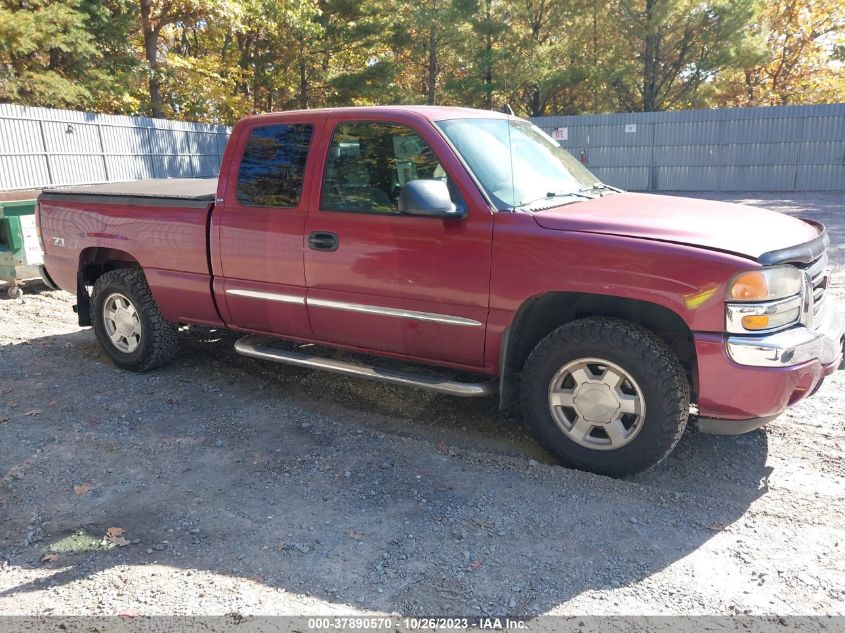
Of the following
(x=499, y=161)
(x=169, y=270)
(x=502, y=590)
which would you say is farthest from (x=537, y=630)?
(x=169, y=270)

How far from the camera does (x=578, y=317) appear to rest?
3924 millimetres

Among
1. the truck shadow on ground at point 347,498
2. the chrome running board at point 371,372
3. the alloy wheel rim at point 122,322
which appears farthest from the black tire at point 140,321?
the chrome running board at point 371,372

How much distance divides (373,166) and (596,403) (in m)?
2.00

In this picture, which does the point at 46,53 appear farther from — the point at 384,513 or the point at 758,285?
the point at 758,285

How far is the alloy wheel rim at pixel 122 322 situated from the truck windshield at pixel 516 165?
10.3 feet

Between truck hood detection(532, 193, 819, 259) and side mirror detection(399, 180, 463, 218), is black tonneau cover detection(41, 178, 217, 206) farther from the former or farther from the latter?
truck hood detection(532, 193, 819, 259)

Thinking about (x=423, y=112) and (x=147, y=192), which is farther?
(x=147, y=192)

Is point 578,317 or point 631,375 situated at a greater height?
point 578,317

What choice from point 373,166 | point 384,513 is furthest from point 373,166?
point 384,513

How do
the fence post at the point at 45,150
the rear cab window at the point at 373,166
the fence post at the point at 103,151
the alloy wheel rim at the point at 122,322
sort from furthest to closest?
the fence post at the point at 103,151 < the fence post at the point at 45,150 < the alloy wheel rim at the point at 122,322 < the rear cab window at the point at 373,166

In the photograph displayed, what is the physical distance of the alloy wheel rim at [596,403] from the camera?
3.60 metres

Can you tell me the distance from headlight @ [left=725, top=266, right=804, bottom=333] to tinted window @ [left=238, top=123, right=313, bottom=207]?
2740 millimetres

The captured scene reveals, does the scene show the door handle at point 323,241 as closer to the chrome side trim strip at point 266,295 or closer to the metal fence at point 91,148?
the chrome side trim strip at point 266,295

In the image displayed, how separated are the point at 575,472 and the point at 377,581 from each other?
1386 mm
